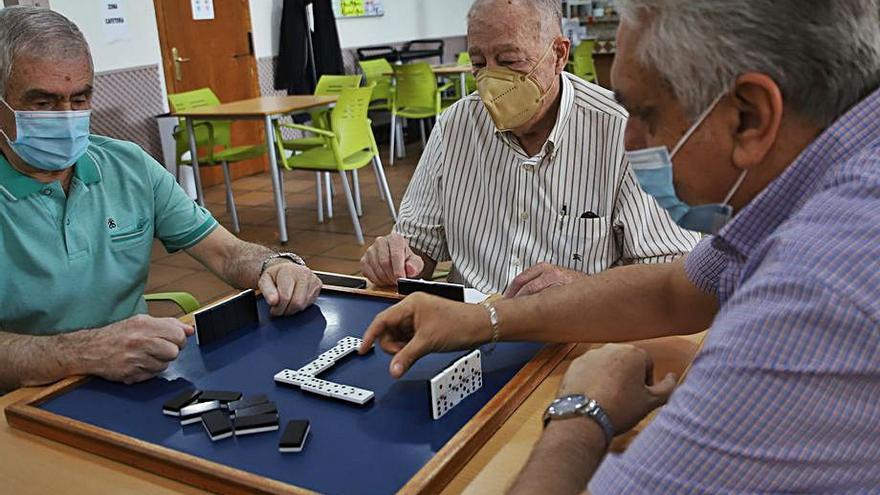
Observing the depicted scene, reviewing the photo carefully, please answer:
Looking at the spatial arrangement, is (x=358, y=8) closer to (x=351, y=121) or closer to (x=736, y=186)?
(x=351, y=121)

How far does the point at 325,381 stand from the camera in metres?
1.21

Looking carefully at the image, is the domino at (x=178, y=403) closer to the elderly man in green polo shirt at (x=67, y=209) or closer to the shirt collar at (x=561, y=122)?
the elderly man in green polo shirt at (x=67, y=209)

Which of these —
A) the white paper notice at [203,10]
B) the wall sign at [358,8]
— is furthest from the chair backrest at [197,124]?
the wall sign at [358,8]

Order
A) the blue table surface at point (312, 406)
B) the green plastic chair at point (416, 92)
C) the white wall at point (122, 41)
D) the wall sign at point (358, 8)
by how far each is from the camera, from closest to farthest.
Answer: the blue table surface at point (312, 406) < the white wall at point (122, 41) < the green plastic chair at point (416, 92) < the wall sign at point (358, 8)

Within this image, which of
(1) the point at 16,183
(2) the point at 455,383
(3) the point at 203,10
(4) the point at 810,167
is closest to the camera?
(4) the point at 810,167

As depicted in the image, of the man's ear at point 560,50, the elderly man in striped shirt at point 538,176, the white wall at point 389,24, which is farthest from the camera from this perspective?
the white wall at point 389,24

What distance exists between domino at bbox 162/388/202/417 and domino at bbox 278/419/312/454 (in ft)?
0.62

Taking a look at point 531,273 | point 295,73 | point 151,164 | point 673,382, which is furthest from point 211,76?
point 673,382

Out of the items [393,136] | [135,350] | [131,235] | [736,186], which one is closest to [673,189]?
[736,186]

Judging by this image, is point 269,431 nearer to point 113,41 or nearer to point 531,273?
point 531,273

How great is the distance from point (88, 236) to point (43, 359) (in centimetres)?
49

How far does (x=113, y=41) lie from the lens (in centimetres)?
605

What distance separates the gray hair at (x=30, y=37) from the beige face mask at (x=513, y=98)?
974 millimetres

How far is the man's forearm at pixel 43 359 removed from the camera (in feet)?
4.33
